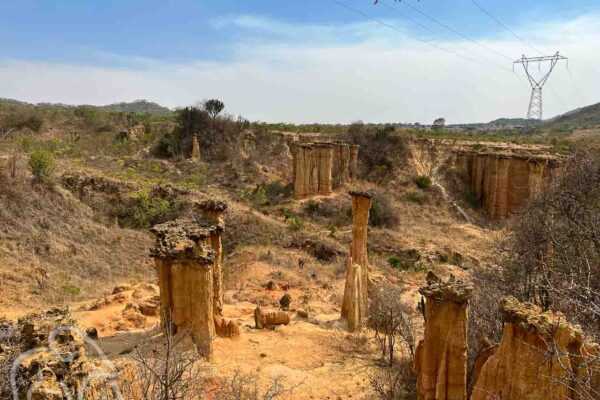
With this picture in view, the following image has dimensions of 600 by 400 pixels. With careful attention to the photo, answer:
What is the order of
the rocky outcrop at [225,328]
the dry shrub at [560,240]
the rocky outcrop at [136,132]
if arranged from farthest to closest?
the rocky outcrop at [136,132] → the rocky outcrop at [225,328] → the dry shrub at [560,240]

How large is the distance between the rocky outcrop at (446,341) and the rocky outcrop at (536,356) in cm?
110

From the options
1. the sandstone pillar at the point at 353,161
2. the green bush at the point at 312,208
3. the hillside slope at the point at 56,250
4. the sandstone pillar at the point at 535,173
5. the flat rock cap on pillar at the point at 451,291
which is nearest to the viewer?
the flat rock cap on pillar at the point at 451,291

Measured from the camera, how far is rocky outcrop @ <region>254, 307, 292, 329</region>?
12031mm

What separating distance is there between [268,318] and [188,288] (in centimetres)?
351

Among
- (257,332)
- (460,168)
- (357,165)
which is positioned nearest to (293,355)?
(257,332)

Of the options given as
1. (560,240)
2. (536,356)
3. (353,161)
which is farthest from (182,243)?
(353,161)

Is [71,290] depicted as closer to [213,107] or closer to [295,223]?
[295,223]

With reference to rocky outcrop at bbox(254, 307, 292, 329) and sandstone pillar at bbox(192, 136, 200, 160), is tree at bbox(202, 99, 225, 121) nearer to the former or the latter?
sandstone pillar at bbox(192, 136, 200, 160)

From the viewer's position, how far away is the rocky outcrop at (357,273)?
40.7 ft

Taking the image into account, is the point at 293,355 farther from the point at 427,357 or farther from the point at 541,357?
the point at 541,357

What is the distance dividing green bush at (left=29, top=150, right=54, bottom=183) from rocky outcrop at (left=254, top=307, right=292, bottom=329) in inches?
480

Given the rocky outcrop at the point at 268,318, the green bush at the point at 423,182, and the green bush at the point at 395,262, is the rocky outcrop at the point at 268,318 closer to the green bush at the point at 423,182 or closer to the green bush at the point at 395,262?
the green bush at the point at 395,262

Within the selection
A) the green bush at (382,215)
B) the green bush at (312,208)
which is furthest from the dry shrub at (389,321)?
the green bush at (312,208)

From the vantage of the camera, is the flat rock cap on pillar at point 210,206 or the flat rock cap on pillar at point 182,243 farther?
the flat rock cap on pillar at point 210,206
